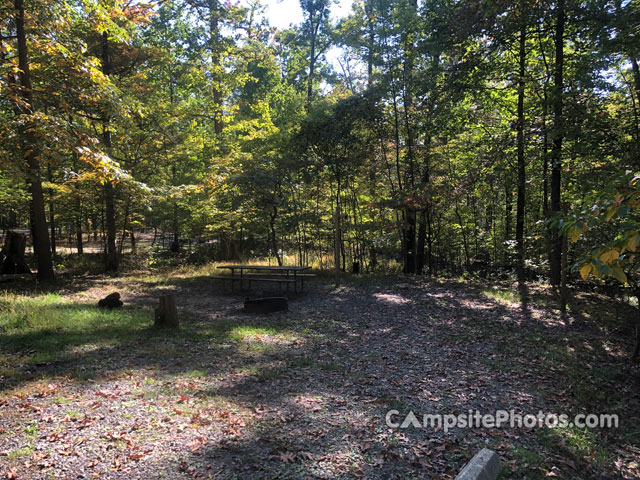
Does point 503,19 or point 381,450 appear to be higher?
point 503,19

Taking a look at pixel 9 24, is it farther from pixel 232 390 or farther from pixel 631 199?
pixel 631 199

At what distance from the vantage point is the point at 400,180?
1119 cm

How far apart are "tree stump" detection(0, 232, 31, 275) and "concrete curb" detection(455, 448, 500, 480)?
37.3 feet

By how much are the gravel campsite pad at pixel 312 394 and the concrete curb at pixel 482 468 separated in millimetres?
223

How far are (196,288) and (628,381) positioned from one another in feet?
29.4

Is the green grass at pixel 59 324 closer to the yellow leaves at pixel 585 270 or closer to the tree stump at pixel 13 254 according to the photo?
the tree stump at pixel 13 254

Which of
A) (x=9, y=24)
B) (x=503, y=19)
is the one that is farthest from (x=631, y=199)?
(x=9, y=24)

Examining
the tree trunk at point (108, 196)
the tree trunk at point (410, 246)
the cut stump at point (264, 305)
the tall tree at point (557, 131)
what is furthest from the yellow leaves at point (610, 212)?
Result: the tree trunk at point (108, 196)

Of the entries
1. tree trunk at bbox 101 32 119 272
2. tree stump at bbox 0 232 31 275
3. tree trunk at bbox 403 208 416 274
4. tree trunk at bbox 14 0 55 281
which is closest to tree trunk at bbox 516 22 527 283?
tree trunk at bbox 403 208 416 274

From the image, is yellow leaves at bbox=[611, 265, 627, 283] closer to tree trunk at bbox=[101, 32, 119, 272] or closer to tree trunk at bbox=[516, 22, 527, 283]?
tree trunk at bbox=[516, 22, 527, 283]

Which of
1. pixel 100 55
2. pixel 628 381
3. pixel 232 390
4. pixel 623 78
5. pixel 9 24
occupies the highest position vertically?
pixel 100 55

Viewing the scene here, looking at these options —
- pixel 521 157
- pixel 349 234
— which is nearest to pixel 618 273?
pixel 521 157

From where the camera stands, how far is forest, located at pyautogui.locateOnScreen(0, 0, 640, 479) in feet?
9.30

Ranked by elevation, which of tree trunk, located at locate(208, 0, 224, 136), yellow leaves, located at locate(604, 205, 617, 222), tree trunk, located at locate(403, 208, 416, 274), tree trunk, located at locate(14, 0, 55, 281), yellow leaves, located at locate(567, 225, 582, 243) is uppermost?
tree trunk, located at locate(208, 0, 224, 136)
